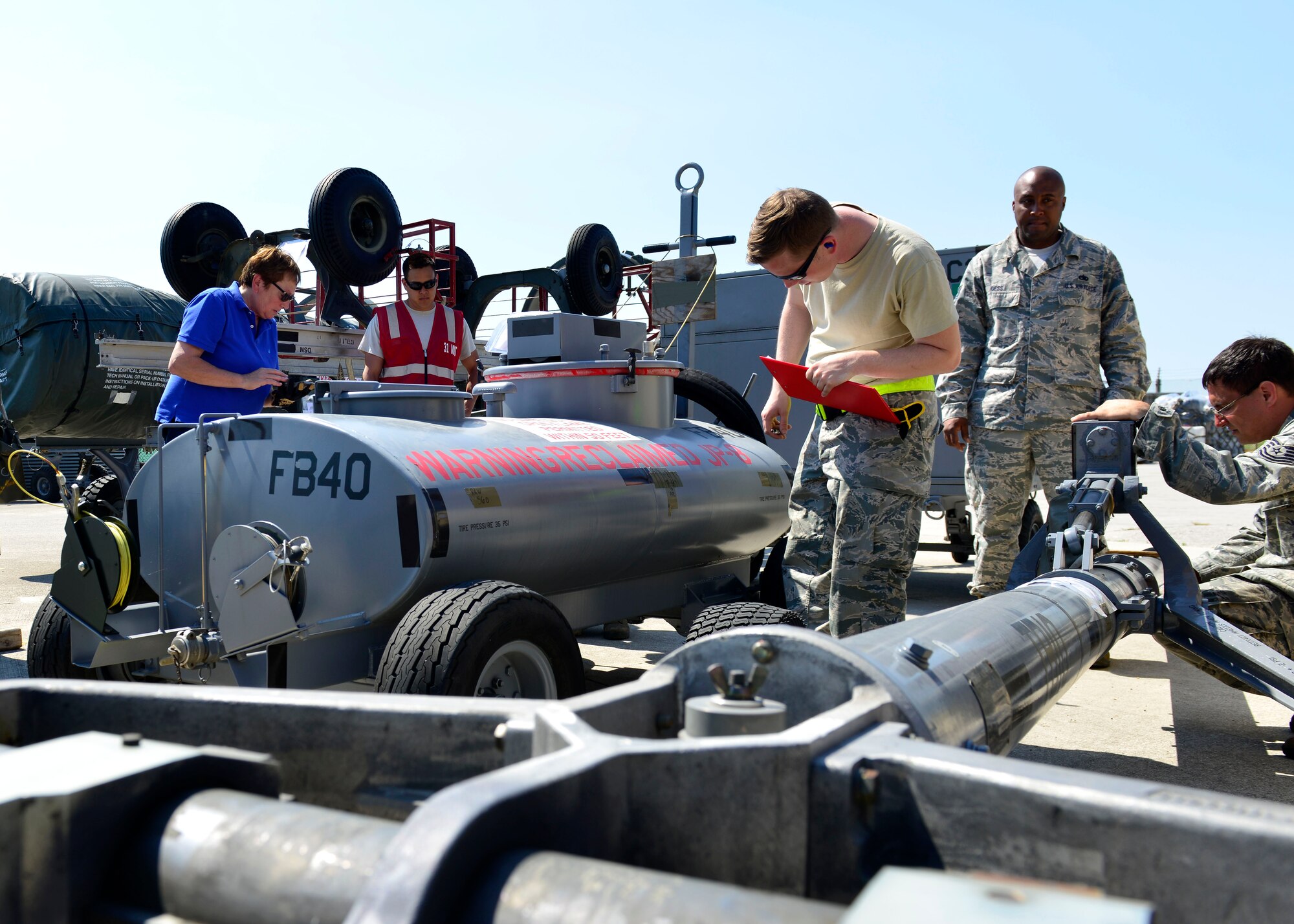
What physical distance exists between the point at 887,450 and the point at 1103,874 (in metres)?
2.35

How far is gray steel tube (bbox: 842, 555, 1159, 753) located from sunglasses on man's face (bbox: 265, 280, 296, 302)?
2.98m

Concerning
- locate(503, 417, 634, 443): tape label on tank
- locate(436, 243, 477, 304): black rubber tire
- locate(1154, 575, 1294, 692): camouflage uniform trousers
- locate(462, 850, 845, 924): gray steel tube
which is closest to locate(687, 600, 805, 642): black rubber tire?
locate(503, 417, 634, 443): tape label on tank

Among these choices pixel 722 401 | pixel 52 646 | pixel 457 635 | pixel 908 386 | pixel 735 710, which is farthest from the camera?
pixel 722 401

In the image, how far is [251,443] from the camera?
10.3ft

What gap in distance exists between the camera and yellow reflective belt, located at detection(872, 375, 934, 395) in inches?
124

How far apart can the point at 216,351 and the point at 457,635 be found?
197cm

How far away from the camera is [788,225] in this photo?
2.83 meters

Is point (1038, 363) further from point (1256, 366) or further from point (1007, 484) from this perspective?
point (1256, 366)

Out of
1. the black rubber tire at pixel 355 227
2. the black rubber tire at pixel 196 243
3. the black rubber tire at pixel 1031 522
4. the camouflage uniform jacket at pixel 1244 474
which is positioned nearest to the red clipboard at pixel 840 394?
the camouflage uniform jacket at pixel 1244 474

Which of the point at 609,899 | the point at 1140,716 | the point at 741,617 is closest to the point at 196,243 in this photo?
the point at 741,617

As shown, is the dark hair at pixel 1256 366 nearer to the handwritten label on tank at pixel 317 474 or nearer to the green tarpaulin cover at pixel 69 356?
the handwritten label on tank at pixel 317 474

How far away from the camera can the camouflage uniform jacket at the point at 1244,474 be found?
10.0ft

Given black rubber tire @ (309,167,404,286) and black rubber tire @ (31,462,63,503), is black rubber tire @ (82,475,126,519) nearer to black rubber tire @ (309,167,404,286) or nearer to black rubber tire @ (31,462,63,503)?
black rubber tire @ (309,167,404,286)

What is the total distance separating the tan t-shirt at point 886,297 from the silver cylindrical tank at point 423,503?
36.0 inches
